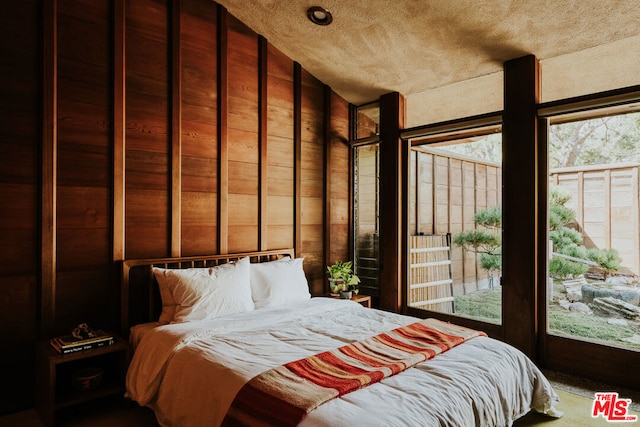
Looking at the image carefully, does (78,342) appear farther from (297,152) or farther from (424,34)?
(424,34)

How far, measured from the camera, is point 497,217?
3.41m

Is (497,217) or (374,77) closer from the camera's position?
(497,217)

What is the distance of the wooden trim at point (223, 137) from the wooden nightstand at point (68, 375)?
44.2 inches

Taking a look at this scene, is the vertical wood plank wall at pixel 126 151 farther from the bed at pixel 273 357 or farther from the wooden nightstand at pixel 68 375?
the bed at pixel 273 357

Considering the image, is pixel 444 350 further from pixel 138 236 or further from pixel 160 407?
pixel 138 236

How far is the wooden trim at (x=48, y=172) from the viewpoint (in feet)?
8.45

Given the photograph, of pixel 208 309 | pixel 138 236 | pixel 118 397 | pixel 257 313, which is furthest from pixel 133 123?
pixel 118 397

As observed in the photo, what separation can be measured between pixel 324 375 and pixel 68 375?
1.92m

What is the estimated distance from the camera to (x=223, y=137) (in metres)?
3.41

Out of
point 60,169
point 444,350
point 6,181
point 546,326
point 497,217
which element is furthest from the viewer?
point 497,217

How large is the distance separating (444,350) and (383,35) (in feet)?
8.02
